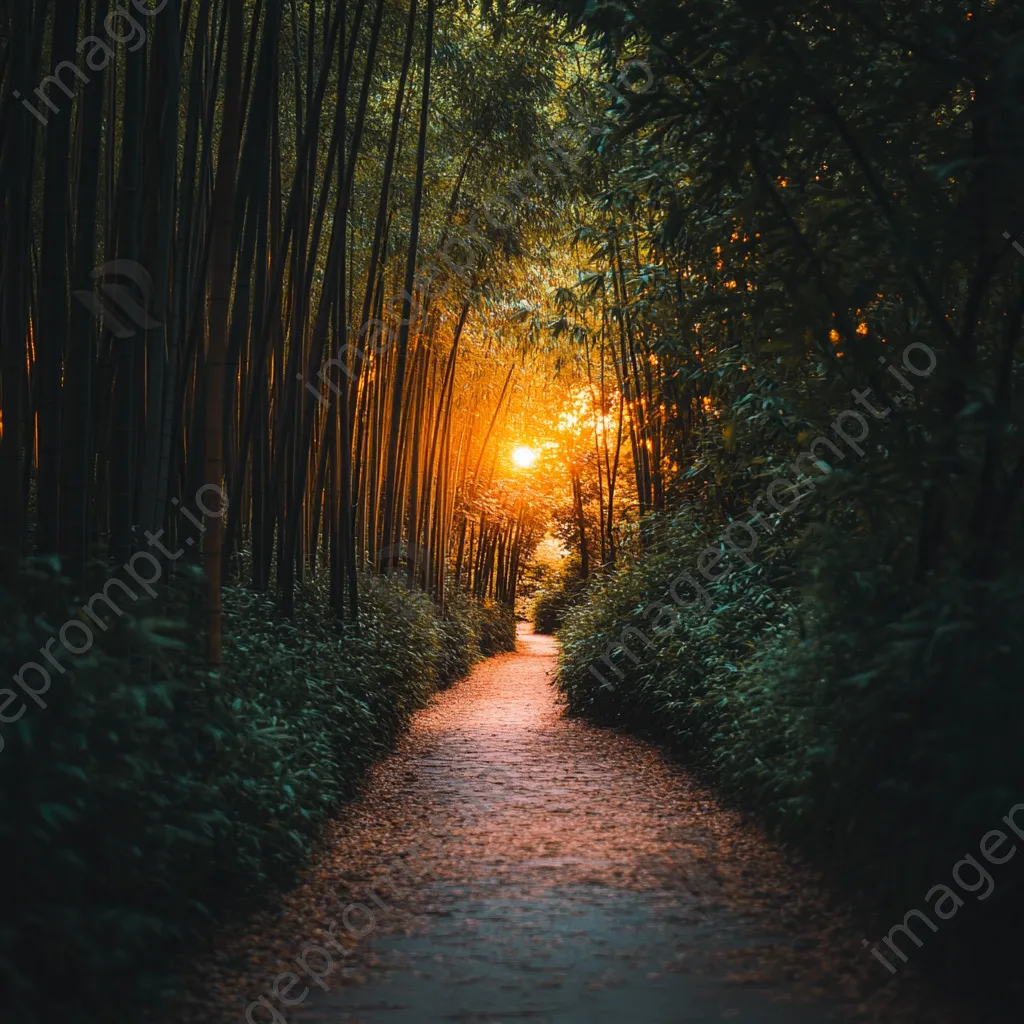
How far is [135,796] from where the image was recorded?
2.25 meters

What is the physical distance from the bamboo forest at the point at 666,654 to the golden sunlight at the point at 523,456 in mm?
9192

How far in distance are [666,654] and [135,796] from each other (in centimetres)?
417

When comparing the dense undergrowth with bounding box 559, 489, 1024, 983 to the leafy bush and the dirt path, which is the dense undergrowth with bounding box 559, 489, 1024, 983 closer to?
the dirt path

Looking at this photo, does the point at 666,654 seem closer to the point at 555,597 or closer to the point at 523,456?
the point at 523,456

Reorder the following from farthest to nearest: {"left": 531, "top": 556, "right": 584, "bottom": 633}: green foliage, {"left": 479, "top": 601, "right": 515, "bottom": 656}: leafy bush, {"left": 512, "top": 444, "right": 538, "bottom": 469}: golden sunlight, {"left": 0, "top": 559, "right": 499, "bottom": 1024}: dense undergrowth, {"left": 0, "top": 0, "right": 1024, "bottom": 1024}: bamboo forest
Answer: {"left": 531, "top": 556, "right": 584, "bottom": 633}: green foliage < {"left": 512, "top": 444, "right": 538, "bottom": 469}: golden sunlight < {"left": 479, "top": 601, "right": 515, "bottom": 656}: leafy bush < {"left": 0, "top": 0, "right": 1024, "bottom": 1024}: bamboo forest < {"left": 0, "top": 559, "right": 499, "bottom": 1024}: dense undergrowth

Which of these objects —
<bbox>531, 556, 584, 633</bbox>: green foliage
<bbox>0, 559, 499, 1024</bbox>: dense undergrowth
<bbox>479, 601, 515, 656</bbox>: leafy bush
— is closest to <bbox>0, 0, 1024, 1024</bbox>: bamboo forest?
<bbox>0, 559, 499, 1024</bbox>: dense undergrowth

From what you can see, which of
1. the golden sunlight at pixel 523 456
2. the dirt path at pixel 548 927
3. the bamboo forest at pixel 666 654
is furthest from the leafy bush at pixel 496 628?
the dirt path at pixel 548 927

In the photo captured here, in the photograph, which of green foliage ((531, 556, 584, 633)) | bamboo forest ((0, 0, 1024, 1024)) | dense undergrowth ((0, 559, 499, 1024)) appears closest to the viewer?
dense undergrowth ((0, 559, 499, 1024))

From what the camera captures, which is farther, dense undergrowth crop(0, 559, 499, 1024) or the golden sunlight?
the golden sunlight

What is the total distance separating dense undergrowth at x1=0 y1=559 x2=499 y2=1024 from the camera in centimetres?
191

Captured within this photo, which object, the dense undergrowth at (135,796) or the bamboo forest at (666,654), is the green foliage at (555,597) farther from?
the dense undergrowth at (135,796)

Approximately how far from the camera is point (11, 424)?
2725 mm

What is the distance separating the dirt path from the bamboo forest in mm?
17

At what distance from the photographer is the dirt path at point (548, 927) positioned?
7.40 ft
